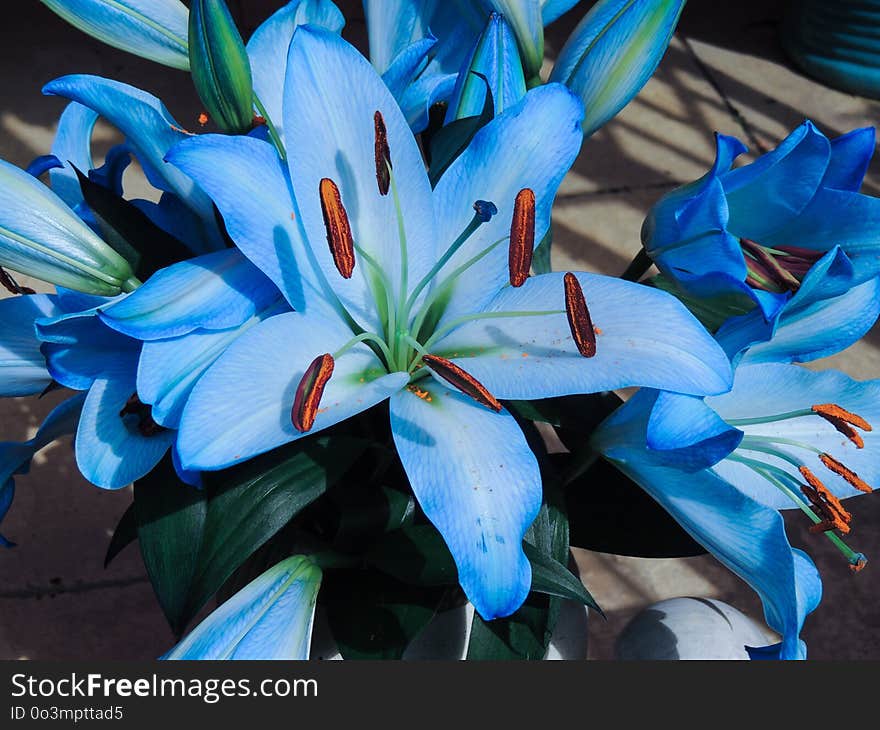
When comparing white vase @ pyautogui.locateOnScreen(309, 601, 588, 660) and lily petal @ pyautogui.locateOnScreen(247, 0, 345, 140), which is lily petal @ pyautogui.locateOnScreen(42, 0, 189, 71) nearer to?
lily petal @ pyautogui.locateOnScreen(247, 0, 345, 140)

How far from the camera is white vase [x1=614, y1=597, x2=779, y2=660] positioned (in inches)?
21.3

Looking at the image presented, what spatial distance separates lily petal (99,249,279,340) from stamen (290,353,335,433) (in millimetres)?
36

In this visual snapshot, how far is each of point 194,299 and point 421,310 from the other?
0.27 ft

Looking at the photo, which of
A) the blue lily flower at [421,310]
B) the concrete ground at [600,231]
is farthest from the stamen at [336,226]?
the concrete ground at [600,231]

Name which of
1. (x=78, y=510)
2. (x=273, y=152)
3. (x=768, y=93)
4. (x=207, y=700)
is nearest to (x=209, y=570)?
(x=207, y=700)

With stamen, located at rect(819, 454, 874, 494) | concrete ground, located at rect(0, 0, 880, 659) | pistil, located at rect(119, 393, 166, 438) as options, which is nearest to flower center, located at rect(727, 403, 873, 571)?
stamen, located at rect(819, 454, 874, 494)

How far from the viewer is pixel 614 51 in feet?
1.25

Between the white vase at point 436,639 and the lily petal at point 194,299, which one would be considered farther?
the white vase at point 436,639

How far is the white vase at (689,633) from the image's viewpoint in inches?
21.3

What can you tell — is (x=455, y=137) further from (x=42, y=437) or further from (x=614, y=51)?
(x=42, y=437)

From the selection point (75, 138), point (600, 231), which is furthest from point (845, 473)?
point (600, 231)

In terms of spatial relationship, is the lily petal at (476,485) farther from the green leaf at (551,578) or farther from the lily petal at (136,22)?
the lily petal at (136,22)

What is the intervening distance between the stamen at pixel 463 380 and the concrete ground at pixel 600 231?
0.59m

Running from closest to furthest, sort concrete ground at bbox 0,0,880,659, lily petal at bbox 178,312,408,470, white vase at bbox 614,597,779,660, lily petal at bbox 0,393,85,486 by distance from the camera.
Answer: lily petal at bbox 178,312,408,470, lily petal at bbox 0,393,85,486, white vase at bbox 614,597,779,660, concrete ground at bbox 0,0,880,659
